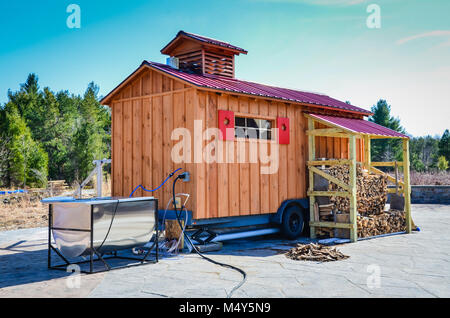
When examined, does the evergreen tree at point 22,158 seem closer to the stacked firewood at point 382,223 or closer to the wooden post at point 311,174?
the wooden post at point 311,174

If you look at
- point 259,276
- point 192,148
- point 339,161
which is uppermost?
point 192,148

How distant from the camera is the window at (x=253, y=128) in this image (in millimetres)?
9289

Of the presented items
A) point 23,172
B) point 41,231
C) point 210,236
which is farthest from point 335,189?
point 23,172

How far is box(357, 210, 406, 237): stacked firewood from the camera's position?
9953mm

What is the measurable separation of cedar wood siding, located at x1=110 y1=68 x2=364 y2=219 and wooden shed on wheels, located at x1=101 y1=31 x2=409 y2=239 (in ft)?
0.07

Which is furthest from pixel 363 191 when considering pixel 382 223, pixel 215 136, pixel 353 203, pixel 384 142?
pixel 384 142

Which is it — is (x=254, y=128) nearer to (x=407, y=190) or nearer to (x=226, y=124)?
(x=226, y=124)

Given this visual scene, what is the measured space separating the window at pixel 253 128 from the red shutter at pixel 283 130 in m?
0.22

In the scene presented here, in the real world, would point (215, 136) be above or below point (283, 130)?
below

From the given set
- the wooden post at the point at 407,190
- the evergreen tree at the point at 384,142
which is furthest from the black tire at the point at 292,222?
the evergreen tree at the point at 384,142

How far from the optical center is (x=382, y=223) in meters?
10.5

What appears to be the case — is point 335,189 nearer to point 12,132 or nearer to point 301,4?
point 301,4

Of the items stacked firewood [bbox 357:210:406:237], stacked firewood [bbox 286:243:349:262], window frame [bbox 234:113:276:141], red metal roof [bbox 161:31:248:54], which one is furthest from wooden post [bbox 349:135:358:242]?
red metal roof [bbox 161:31:248:54]

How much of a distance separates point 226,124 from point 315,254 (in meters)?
3.22
